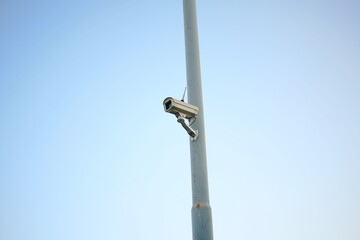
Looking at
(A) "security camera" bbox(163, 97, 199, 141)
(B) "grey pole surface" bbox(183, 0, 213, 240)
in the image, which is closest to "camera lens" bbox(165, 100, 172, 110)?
(A) "security camera" bbox(163, 97, 199, 141)

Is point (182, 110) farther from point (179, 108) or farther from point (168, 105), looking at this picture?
point (168, 105)

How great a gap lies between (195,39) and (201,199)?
7.06 ft

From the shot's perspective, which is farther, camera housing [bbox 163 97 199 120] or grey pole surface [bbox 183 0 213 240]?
camera housing [bbox 163 97 199 120]

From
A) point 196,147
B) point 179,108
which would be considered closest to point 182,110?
point 179,108

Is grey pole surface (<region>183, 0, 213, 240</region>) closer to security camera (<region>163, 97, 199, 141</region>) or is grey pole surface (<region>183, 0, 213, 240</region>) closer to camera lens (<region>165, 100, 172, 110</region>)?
security camera (<region>163, 97, 199, 141</region>)

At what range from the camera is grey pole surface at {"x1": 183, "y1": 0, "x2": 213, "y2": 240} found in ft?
11.8

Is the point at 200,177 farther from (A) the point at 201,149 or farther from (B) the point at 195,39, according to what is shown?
(B) the point at 195,39

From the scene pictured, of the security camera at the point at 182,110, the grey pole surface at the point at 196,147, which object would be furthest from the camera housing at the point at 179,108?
the grey pole surface at the point at 196,147

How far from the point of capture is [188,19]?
4676 millimetres

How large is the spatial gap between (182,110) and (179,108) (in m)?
0.07

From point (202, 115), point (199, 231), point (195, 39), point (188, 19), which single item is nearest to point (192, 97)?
point (202, 115)

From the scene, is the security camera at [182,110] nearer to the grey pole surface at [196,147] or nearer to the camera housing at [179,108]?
the camera housing at [179,108]

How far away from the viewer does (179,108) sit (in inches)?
153

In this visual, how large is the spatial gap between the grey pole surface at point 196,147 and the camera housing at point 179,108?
0.13m
